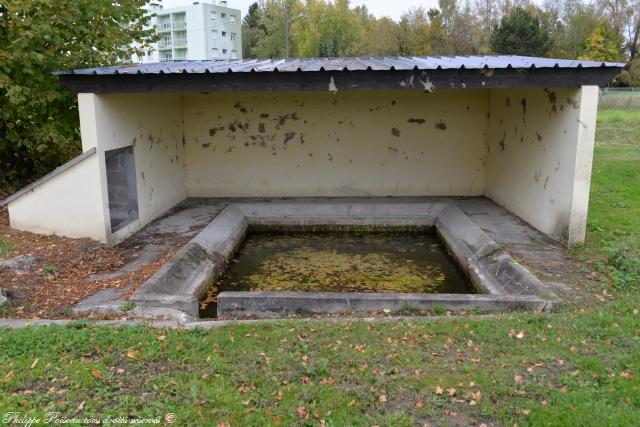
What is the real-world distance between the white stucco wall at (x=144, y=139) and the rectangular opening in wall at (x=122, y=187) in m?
0.12

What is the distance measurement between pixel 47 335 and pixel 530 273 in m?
5.00

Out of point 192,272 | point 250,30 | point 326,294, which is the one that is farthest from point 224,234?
point 250,30

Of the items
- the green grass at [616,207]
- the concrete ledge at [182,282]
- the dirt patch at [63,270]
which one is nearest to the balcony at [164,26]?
the green grass at [616,207]

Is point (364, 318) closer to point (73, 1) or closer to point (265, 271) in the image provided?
point (265, 271)

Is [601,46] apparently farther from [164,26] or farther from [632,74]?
[164,26]

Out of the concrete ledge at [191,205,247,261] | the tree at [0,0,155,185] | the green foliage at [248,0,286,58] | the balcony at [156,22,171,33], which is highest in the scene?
the balcony at [156,22,171,33]

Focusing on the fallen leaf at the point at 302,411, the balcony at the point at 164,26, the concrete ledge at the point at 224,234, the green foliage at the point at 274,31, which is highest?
the balcony at the point at 164,26

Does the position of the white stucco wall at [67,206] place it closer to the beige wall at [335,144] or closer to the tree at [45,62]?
the tree at [45,62]

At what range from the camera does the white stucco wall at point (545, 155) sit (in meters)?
7.25

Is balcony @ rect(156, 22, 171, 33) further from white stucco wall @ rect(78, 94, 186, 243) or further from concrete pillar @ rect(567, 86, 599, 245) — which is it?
concrete pillar @ rect(567, 86, 599, 245)

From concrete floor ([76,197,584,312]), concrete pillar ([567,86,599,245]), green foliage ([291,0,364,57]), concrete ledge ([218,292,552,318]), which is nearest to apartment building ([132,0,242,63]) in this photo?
green foliage ([291,0,364,57])

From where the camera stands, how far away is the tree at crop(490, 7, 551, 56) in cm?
3597

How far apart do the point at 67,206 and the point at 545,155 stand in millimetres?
7026

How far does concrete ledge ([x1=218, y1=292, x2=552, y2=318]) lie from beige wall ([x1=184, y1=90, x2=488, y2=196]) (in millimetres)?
6261
